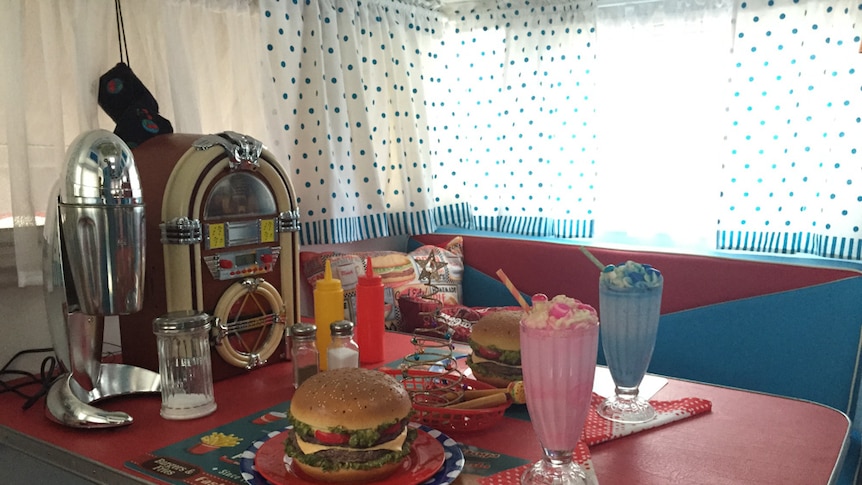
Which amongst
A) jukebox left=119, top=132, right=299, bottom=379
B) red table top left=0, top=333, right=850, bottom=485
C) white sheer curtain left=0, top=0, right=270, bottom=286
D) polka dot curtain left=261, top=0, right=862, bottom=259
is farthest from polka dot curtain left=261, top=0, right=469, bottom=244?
red table top left=0, top=333, right=850, bottom=485

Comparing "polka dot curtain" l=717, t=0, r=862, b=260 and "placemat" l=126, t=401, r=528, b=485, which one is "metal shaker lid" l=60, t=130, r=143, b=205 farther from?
"polka dot curtain" l=717, t=0, r=862, b=260

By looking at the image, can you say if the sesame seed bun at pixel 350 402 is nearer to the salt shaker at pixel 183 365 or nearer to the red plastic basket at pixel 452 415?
the red plastic basket at pixel 452 415

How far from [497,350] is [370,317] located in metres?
0.35

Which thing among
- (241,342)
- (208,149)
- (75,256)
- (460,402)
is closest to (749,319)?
(460,402)

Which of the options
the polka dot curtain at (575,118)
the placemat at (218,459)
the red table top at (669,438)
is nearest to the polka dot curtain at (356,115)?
the polka dot curtain at (575,118)

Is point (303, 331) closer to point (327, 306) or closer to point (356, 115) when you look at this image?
point (327, 306)

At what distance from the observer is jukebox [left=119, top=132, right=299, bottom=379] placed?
1.32 m

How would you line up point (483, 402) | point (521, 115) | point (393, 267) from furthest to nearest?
point (521, 115) → point (393, 267) → point (483, 402)

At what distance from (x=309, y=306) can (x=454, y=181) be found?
101 cm

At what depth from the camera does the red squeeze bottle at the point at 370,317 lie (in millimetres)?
1479

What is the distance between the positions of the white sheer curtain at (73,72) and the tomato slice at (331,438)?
79 cm

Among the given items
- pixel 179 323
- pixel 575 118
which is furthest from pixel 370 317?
pixel 575 118

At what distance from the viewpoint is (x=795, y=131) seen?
7.63 feet

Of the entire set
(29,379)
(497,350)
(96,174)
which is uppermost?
(96,174)
